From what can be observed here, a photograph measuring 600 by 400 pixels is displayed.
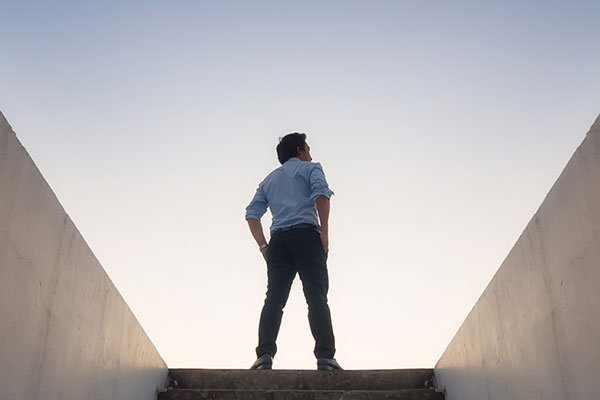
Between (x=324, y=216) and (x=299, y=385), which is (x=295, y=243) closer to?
(x=324, y=216)

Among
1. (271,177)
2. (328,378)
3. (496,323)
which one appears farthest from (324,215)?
(496,323)

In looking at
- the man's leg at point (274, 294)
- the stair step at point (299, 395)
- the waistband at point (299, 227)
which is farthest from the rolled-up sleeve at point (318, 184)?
the stair step at point (299, 395)

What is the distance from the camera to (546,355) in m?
1.81

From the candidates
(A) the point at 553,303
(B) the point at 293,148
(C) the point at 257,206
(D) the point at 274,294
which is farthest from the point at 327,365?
(A) the point at 553,303

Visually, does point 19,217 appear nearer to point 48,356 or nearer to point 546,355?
point 48,356

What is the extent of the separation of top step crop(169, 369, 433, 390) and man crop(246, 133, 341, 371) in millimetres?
112

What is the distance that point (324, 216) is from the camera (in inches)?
149

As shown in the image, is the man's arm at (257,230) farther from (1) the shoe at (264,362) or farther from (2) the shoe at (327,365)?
(2) the shoe at (327,365)

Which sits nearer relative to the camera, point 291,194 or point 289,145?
point 291,194

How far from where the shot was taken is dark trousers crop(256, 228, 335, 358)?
354 cm

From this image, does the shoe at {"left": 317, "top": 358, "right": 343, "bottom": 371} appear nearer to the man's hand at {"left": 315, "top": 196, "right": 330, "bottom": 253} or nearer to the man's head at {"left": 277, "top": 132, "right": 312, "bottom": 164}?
the man's hand at {"left": 315, "top": 196, "right": 330, "bottom": 253}

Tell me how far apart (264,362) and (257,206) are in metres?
1.10

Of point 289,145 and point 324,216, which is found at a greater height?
point 289,145

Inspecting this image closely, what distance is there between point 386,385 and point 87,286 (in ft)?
6.20
